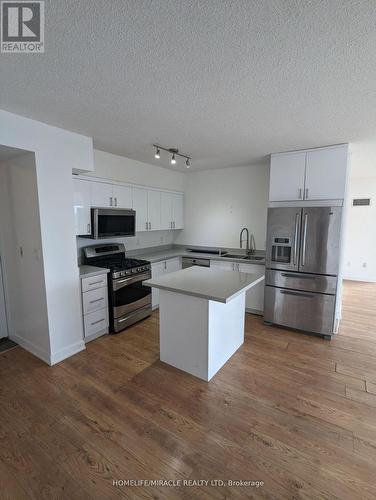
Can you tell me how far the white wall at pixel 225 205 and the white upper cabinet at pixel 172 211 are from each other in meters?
0.16

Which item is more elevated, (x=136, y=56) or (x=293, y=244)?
(x=136, y=56)

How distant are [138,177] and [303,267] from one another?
2.91 m

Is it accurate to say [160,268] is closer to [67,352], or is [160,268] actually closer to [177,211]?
[177,211]

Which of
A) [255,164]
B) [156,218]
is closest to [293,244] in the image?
[255,164]

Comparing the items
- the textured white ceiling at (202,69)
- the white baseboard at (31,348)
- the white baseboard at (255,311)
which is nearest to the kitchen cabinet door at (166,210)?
the textured white ceiling at (202,69)

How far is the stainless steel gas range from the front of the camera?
10.9 feet

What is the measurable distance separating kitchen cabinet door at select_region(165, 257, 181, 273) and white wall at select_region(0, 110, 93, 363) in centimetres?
182

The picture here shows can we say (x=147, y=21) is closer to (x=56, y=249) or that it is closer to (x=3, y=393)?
(x=56, y=249)

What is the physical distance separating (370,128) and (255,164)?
1946mm

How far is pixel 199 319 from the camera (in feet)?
7.80

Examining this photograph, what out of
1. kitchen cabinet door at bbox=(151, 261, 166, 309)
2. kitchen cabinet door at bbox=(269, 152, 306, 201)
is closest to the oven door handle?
kitchen cabinet door at bbox=(151, 261, 166, 309)

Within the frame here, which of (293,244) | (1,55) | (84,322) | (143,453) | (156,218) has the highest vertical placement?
(1,55)

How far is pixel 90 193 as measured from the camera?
3271mm

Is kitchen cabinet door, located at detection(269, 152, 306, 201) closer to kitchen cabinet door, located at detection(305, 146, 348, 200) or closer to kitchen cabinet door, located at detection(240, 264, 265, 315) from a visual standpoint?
kitchen cabinet door, located at detection(305, 146, 348, 200)
